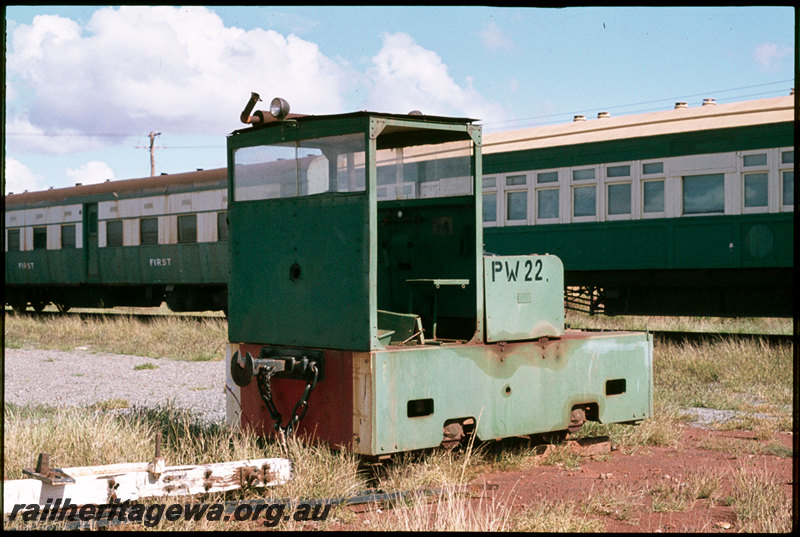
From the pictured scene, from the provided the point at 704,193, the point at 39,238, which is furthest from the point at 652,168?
the point at 39,238

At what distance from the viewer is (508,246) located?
1677cm

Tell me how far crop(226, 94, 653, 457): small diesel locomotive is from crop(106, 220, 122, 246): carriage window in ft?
56.1

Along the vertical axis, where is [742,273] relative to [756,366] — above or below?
above

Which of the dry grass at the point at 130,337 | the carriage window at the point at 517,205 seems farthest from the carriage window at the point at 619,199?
the dry grass at the point at 130,337

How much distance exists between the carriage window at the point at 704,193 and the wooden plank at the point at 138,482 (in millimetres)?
10703

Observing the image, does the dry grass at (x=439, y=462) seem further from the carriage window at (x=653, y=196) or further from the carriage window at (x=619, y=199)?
the carriage window at (x=619, y=199)

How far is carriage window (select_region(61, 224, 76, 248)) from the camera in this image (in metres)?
24.4

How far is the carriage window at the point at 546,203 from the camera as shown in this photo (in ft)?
52.9

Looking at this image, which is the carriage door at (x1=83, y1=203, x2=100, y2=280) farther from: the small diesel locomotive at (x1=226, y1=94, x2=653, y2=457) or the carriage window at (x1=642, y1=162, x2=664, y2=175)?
the small diesel locomotive at (x1=226, y1=94, x2=653, y2=457)

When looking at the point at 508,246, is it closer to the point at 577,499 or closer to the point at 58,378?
the point at 58,378

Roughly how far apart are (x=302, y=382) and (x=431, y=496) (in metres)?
1.23

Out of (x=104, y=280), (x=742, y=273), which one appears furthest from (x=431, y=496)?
(x=104, y=280)

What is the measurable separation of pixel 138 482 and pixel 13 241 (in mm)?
24486

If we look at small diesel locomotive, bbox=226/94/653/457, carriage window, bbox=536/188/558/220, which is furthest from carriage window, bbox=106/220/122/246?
small diesel locomotive, bbox=226/94/653/457
